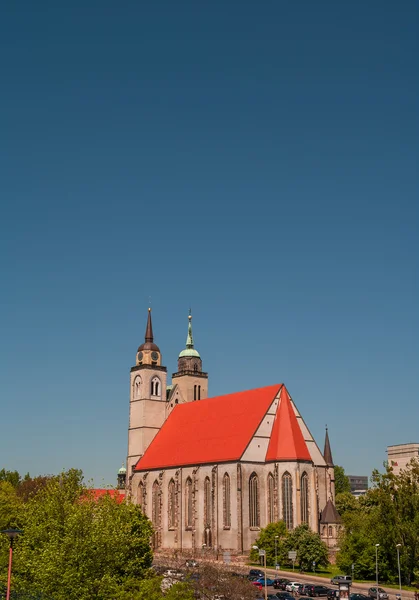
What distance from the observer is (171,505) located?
102m

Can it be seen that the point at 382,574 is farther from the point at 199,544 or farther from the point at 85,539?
the point at 85,539

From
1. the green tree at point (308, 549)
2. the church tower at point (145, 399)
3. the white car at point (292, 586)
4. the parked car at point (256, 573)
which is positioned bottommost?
the white car at point (292, 586)

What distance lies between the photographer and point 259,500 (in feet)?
296

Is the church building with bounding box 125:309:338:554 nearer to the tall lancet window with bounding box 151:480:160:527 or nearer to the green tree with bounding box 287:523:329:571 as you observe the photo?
the tall lancet window with bounding box 151:480:160:527

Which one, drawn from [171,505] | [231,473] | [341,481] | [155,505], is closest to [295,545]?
[231,473]

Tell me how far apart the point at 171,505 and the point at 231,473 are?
14754mm

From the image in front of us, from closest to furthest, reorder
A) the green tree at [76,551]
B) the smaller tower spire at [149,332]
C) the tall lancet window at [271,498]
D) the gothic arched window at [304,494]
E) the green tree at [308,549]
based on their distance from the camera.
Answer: the green tree at [76,551], the green tree at [308,549], the gothic arched window at [304,494], the tall lancet window at [271,498], the smaller tower spire at [149,332]

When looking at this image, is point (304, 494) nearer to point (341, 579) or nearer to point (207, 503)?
point (207, 503)

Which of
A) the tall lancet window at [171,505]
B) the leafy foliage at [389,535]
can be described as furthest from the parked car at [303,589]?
the tall lancet window at [171,505]

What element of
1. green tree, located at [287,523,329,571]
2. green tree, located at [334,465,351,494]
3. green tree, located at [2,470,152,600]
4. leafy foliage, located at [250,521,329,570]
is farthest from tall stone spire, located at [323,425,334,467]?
green tree, located at [334,465,351,494]

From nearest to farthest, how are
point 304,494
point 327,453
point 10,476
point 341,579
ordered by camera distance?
point 341,579, point 304,494, point 327,453, point 10,476

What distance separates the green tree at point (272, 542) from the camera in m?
81.1

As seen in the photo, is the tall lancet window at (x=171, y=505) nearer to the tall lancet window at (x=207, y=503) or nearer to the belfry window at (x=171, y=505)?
the belfry window at (x=171, y=505)

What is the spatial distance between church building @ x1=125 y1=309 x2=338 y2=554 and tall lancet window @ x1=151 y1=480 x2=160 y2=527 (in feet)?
0.45
